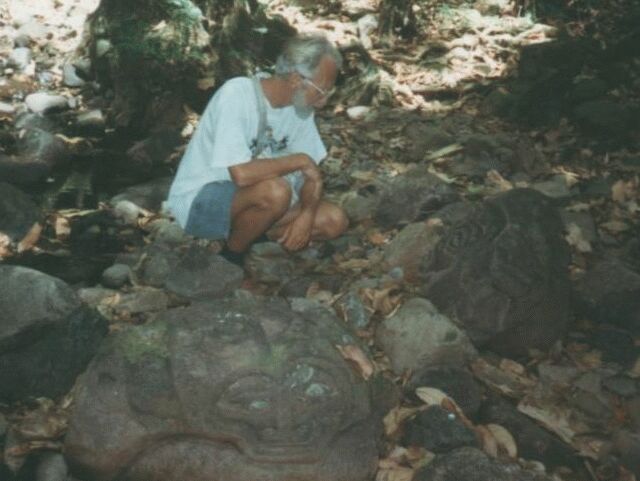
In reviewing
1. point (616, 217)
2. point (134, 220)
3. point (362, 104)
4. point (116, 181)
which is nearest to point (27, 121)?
point (116, 181)

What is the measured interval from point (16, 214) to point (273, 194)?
82.9 inches

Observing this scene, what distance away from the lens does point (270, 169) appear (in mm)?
4227

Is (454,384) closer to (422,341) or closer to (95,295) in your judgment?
(422,341)

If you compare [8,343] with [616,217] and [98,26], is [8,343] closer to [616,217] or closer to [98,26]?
[616,217]

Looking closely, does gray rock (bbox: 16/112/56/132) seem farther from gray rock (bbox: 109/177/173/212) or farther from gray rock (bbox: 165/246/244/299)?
gray rock (bbox: 165/246/244/299)

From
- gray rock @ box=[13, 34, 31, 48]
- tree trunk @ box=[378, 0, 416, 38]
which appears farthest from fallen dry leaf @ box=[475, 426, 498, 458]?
gray rock @ box=[13, 34, 31, 48]

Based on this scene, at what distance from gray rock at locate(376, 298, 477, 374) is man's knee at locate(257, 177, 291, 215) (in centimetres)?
104

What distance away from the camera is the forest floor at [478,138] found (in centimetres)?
367

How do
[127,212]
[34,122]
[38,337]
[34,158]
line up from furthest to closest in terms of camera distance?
[34,122]
[34,158]
[127,212]
[38,337]

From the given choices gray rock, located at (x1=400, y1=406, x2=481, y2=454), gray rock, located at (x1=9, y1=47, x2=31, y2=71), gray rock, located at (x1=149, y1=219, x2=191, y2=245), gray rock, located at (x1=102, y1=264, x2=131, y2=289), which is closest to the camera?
gray rock, located at (x1=400, y1=406, x2=481, y2=454)

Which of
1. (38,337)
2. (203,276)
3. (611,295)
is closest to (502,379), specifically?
(611,295)

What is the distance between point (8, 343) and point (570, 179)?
467 cm

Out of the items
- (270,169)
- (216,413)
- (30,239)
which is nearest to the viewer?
(216,413)

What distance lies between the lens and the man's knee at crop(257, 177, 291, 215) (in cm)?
430
